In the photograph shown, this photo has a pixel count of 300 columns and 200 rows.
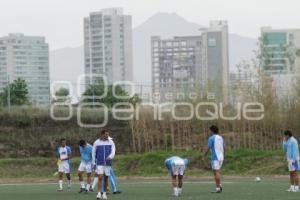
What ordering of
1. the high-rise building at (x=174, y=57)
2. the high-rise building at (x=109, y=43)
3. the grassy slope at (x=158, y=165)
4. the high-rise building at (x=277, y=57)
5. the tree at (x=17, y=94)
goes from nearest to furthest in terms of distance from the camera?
the grassy slope at (x=158, y=165), the high-rise building at (x=277, y=57), the tree at (x=17, y=94), the high-rise building at (x=174, y=57), the high-rise building at (x=109, y=43)

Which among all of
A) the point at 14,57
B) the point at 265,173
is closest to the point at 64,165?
the point at 265,173

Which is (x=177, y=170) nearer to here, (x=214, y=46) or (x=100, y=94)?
(x=100, y=94)

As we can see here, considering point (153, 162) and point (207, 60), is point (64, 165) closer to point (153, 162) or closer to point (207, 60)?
point (153, 162)

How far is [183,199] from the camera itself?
20141 millimetres

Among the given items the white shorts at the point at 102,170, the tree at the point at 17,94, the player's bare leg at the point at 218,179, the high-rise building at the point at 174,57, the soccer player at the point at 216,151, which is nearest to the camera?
the white shorts at the point at 102,170

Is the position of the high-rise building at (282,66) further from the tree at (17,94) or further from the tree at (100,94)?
the tree at (17,94)

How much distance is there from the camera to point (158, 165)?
38312 millimetres

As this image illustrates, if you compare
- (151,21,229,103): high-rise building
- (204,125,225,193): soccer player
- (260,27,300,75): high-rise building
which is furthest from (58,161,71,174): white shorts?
(151,21,229,103): high-rise building

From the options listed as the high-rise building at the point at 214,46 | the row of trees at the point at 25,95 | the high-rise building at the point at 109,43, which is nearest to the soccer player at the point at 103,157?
the row of trees at the point at 25,95

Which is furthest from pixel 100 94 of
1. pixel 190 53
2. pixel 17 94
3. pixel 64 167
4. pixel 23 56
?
pixel 190 53

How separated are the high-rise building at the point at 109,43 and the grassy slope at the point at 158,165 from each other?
70487 mm

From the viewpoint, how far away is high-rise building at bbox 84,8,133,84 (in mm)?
115125

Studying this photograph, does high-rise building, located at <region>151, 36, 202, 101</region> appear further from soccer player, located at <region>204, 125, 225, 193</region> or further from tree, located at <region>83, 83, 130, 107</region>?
soccer player, located at <region>204, 125, 225, 193</region>

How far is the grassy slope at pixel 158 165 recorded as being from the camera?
1446 inches
